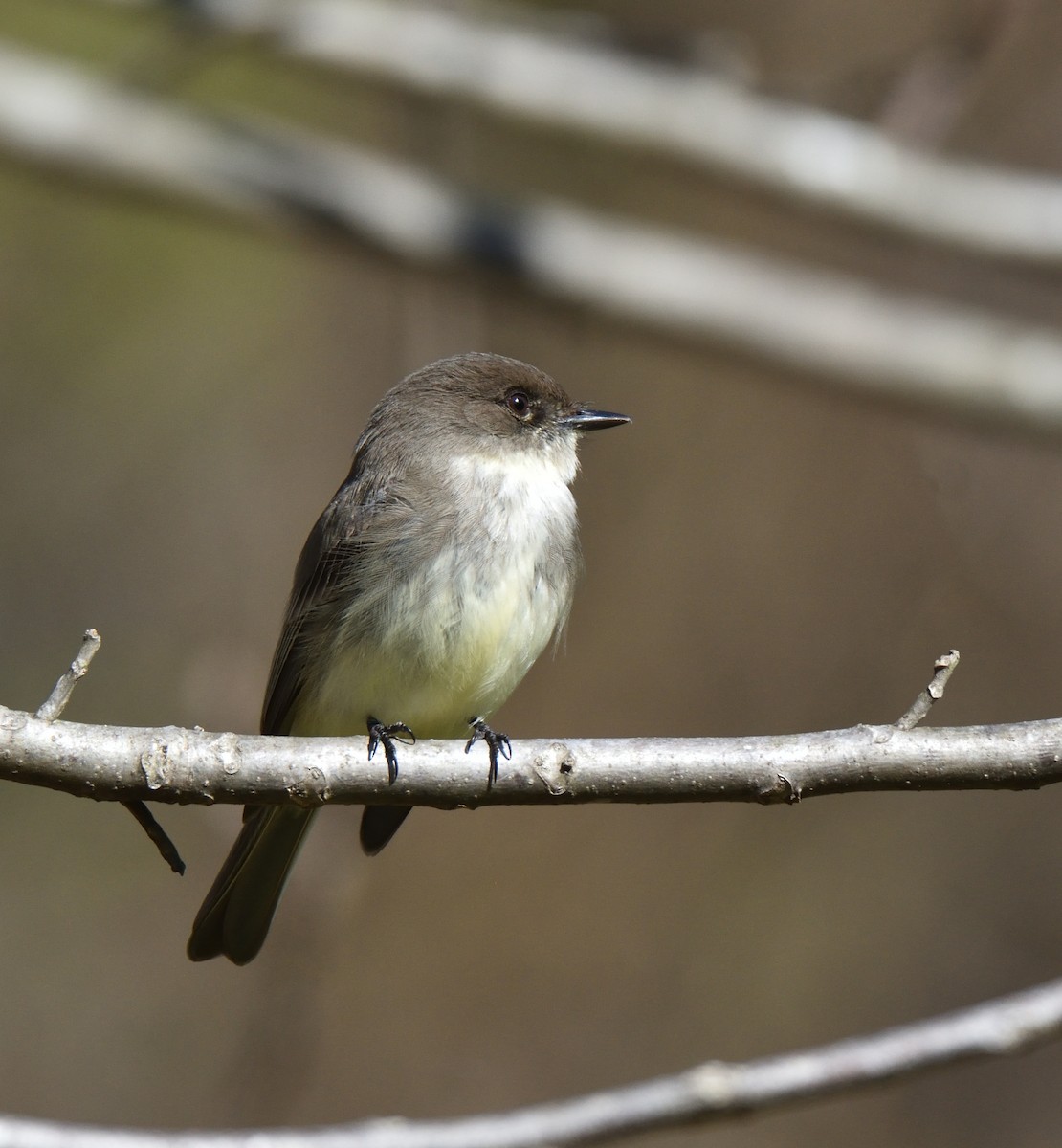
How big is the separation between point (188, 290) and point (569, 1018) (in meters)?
4.29

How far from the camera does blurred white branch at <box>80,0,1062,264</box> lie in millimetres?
5715

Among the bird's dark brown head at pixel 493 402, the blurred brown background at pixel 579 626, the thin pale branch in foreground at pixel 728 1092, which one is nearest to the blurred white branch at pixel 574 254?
the blurred brown background at pixel 579 626

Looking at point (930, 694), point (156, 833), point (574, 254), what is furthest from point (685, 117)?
point (156, 833)

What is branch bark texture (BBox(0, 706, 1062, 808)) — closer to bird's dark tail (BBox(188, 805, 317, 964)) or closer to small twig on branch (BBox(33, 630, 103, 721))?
small twig on branch (BBox(33, 630, 103, 721))

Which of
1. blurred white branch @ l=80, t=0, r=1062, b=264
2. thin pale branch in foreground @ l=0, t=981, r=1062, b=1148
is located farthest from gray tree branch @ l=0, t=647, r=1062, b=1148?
blurred white branch @ l=80, t=0, r=1062, b=264

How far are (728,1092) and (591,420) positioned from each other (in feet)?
8.63

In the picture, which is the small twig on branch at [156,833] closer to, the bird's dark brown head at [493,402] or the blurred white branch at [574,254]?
the bird's dark brown head at [493,402]

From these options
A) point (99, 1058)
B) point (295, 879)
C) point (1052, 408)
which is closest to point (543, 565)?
point (295, 879)

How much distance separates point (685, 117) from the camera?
580cm

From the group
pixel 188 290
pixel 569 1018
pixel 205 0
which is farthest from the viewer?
pixel 188 290

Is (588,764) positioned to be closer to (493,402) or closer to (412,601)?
(412,601)

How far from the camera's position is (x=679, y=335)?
5.71m

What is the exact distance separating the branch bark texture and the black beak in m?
1.99

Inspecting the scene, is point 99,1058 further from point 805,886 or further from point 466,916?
point 805,886
